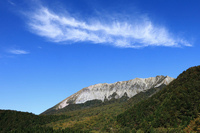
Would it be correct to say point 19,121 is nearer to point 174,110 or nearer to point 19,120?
point 19,120

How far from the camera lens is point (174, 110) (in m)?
90.7

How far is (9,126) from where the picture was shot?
455 feet

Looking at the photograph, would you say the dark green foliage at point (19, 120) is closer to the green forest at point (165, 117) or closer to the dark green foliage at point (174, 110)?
the green forest at point (165, 117)

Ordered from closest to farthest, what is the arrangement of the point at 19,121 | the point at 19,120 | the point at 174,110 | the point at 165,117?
the point at 165,117, the point at 174,110, the point at 19,121, the point at 19,120

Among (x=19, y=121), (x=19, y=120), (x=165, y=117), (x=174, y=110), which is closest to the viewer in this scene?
(x=165, y=117)

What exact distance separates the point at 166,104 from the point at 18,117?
123394 millimetres

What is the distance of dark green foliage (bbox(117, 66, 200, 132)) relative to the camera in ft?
278

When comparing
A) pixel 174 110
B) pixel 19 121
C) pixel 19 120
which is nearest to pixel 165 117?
pixel 174 110

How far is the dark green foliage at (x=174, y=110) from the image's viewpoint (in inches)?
3342

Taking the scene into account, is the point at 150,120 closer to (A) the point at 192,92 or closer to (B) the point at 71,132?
(A) the point at 192,92

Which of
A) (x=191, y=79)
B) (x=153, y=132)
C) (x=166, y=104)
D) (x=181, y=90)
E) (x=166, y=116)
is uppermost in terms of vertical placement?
(x=191, y=79)

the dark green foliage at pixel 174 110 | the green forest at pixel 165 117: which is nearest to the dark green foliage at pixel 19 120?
the green forest at pixel 165 117

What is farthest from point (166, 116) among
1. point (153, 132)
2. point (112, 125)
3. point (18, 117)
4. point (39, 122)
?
point (18, 117)

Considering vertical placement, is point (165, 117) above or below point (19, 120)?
below
